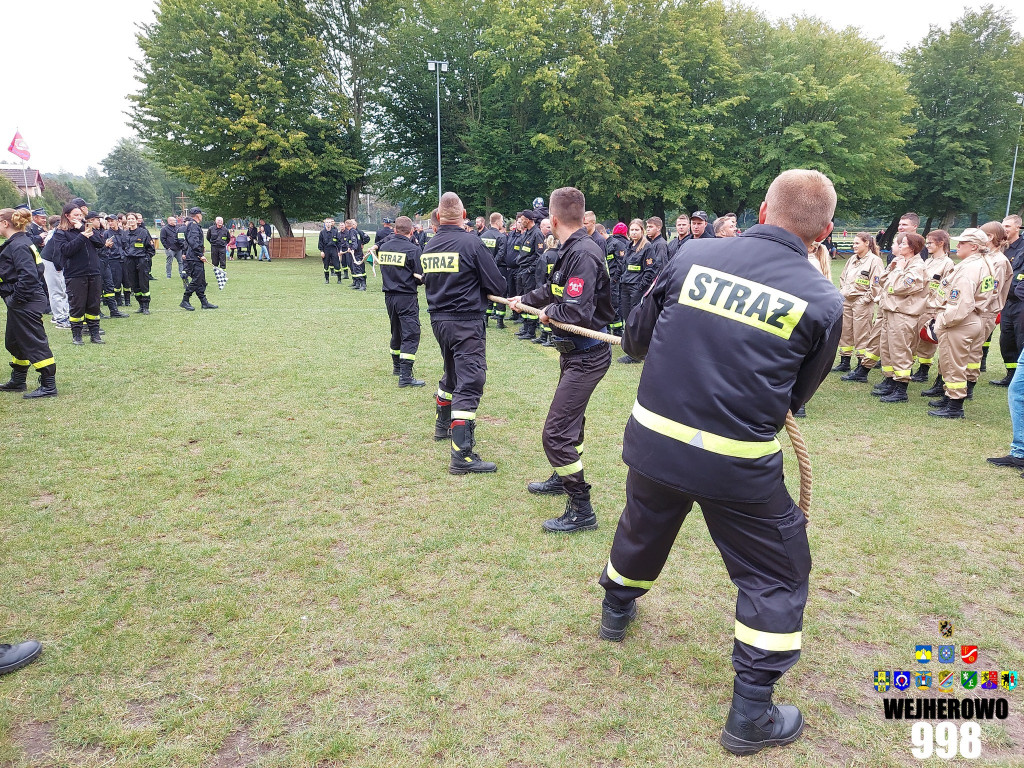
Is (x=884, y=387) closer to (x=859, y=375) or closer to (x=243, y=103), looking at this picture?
(x=859, y=375)

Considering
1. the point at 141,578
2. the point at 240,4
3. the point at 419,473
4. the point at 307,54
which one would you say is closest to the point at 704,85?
the point at 307,54

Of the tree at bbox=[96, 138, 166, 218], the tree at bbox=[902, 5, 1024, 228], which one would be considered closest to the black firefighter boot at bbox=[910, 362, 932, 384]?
the tree at bbox=[902, 5, 1024, 228]

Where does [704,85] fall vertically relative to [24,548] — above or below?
above

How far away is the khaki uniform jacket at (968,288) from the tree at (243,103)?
32583 mm

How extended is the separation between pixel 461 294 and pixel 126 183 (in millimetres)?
99216

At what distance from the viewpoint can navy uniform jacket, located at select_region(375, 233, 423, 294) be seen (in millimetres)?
8570

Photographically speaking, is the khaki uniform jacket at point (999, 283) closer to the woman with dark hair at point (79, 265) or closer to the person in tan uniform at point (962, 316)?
the person in tan uniform at point (962, 316)

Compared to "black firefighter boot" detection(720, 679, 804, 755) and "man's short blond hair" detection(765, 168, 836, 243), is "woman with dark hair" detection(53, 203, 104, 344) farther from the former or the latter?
"black firefighter boot" detection(720, 679, 804, 755)

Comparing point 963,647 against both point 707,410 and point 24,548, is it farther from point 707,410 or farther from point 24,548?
point 24,548

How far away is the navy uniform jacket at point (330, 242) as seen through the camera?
22.6 meters

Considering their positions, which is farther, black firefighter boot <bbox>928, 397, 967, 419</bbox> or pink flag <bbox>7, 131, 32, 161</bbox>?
pink flag <bbox>7, 131, 32, 161</bbox>

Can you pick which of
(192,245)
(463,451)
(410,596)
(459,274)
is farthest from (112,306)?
(410,596)

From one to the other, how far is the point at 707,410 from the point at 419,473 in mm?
3784

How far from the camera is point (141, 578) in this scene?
4.10m
